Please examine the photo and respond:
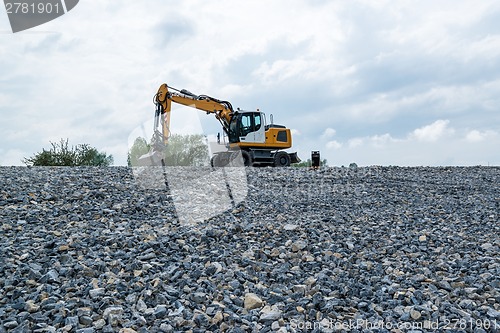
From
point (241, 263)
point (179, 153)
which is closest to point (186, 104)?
point (179, 153)

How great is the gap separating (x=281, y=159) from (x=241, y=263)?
12878mm

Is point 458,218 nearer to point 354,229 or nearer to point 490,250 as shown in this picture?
point 490,250

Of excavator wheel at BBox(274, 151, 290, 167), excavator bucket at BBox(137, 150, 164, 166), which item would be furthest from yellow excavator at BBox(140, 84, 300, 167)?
excavator bucket at BBox(137, 150, 164, 166)

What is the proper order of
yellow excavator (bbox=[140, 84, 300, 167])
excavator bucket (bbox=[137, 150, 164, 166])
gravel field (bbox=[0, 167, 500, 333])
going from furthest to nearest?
1. yellow excavator (bbox=[140, 84, 300, 167])
2. excavator bucket (bbox=[137, 150, 164, 166])
3. gravel field (bbox=[0, 167, 500, 333])

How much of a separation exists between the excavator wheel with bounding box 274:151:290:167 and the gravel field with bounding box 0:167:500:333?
347 inches

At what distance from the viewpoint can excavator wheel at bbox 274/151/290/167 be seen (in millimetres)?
17172

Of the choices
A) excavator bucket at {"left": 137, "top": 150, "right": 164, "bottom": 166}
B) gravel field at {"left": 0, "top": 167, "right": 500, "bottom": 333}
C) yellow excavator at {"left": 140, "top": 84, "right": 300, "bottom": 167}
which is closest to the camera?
gravel field at {"left": 0, "top": 167, "right": 500, "bottom": 333}

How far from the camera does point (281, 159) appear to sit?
1744 centimetres

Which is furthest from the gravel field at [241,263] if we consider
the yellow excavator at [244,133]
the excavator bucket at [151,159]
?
the yellow excavator at [244,133]

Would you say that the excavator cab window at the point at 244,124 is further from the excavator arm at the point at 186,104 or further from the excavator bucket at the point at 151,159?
the excavator bucket at the point at 151,159

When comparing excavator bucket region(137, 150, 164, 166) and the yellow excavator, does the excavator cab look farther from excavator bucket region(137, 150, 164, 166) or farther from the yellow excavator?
excavator bucket region(137, 150, 164, 166)

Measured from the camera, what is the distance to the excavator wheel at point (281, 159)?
17172mm

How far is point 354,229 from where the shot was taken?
20.3 feet

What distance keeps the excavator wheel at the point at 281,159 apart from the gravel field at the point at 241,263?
28.9 ft
